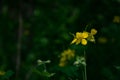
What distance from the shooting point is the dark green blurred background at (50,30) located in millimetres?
4316

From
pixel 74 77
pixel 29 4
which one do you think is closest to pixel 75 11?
pixel 29 4

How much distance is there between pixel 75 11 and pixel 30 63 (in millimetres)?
782

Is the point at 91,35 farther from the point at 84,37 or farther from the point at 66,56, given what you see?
the point at 66,56

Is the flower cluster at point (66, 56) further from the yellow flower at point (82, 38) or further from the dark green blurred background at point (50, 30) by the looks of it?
the dark green blurred background at point (50, 30)

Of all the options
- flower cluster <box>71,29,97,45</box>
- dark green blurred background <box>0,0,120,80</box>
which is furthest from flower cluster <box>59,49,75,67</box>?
dark green blurred background <box>0,0,120,80</box>

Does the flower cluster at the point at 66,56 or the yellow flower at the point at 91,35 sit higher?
the flower cluster at the point at 66,56

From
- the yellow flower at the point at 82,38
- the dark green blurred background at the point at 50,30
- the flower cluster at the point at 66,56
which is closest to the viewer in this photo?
the yellow flower at the point at 82,38

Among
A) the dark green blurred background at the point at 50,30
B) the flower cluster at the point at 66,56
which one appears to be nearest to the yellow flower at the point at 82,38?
the flower cluster at the point at 66,56

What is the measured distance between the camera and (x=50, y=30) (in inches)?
204

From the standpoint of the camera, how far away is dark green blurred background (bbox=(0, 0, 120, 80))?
4316 millimetres

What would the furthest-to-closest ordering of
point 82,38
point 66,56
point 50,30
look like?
point 50,30 < point 66,56 < point 82,38

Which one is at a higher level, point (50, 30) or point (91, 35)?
point (50, 30)

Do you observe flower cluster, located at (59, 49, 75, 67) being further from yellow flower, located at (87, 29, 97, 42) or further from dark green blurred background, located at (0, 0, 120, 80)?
dark green blurred background, located at (0, 0, 120, 80)

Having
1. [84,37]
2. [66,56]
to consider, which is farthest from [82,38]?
[66,56]
